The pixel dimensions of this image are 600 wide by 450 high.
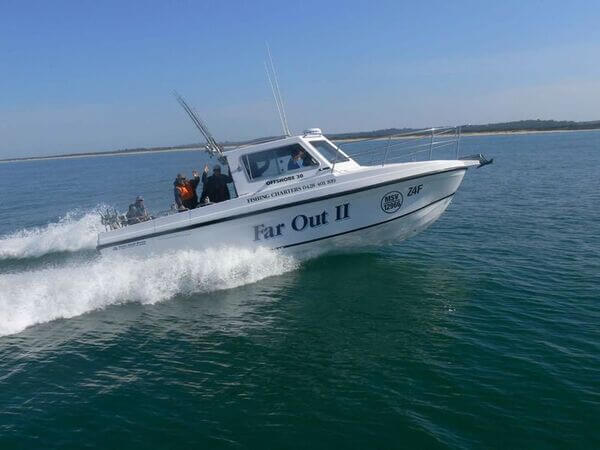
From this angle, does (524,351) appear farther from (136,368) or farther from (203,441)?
(136,368)

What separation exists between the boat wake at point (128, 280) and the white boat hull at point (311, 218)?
0.96 feet

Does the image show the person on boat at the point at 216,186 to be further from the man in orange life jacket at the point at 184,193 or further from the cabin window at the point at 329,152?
the cabin window at the point at 329,152

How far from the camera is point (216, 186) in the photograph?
426 inches

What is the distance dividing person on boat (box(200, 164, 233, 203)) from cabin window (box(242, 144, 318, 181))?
641 mm

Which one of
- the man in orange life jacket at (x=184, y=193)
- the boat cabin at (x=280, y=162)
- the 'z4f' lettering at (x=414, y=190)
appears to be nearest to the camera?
the boat cabin at (x=280, y=162)

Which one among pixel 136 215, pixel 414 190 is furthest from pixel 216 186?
pixel 414 190

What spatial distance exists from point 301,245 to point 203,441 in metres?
5.98

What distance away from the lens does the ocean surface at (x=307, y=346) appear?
5332 mm

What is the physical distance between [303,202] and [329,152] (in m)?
1.33

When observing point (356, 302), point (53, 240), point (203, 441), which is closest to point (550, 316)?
point (356, 302)

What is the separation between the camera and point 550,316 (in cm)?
784

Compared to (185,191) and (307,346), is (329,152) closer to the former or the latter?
(185,191)

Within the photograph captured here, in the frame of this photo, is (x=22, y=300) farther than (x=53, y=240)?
No

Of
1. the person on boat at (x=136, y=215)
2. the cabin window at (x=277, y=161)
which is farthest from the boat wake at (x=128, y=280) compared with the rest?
the cabin window at (x=277, y=161)
